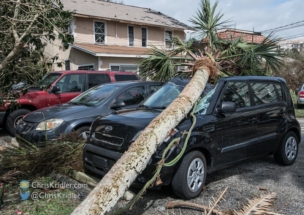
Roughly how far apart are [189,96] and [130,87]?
2.39m

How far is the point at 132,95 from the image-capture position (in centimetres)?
695

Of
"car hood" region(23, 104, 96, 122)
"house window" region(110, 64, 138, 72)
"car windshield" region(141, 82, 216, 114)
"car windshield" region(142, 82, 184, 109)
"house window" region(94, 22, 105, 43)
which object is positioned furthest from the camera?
"house window" region(94, 22, 105, 43)

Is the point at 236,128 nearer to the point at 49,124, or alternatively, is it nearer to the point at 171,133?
the point at 171,133

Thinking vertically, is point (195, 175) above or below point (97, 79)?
below

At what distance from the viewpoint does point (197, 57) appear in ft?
22.2

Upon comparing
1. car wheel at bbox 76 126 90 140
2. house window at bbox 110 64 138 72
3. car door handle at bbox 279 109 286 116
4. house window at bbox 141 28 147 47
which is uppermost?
house window at bbox 141 28 147 47

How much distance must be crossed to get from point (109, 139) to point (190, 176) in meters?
1.29

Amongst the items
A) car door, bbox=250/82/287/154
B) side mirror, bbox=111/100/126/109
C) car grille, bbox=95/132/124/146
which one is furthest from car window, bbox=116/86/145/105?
car door, bbox=250/82/287/154

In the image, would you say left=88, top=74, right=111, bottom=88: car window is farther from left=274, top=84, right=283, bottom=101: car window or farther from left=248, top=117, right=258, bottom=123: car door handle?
left=248, top=117, right=258, bottom=123: car door handle

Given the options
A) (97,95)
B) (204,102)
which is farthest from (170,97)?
(97,95)

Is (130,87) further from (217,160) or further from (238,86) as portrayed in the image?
(217,160)

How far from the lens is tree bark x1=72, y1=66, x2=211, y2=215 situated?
2984 millimetres

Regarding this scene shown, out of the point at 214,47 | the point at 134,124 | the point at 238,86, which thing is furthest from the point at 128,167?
the point at 214,47

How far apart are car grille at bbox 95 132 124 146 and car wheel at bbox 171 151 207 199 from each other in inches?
35.7
